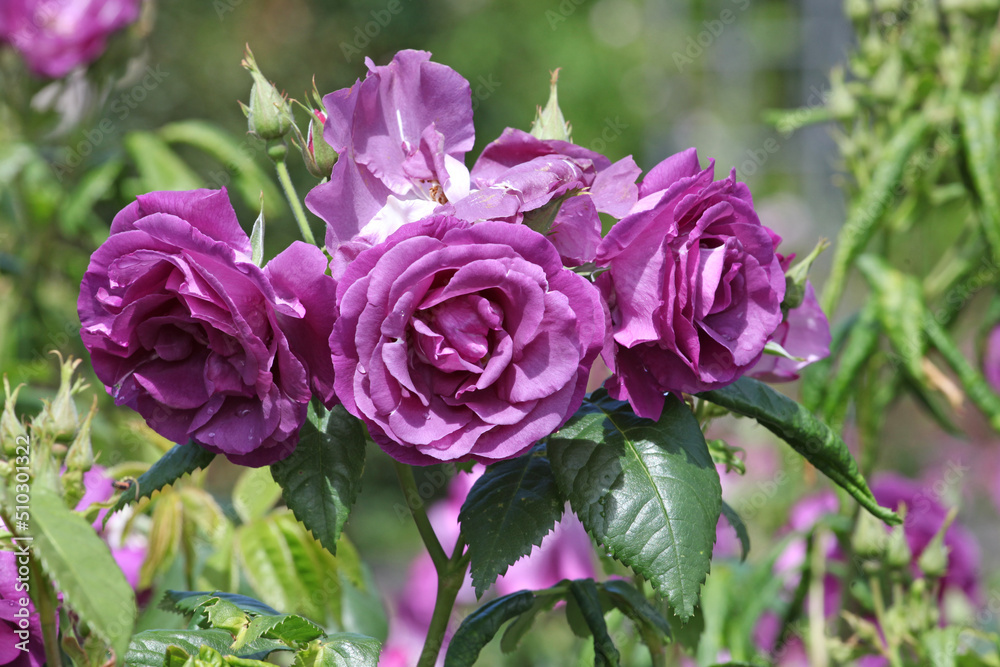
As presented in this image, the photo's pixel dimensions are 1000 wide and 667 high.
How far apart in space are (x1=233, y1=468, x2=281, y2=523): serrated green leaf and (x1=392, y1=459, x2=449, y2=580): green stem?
350 mm

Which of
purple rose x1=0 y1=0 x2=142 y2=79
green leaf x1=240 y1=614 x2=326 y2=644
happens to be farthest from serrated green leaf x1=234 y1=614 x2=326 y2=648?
purple rose x1=0 y1=0 x2=142 y2=79

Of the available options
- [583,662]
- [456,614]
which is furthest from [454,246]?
[456,614]

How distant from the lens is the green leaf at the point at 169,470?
54cm

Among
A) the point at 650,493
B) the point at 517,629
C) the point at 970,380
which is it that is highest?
the point at 650,493

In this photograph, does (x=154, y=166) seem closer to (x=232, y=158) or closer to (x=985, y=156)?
(x=232, y=158)

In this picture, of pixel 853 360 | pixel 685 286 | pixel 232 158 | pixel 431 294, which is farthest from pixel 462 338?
pixel 232 158

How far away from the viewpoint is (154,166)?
4.25 ft

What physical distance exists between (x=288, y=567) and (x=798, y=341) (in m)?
0.51

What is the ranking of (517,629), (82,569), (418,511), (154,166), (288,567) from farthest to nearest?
(154,166) < (288,567) < (517,629) < (418,511) < (82,569)

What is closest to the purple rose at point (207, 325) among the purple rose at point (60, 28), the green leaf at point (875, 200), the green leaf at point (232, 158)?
the green leaf at point (232, 158)

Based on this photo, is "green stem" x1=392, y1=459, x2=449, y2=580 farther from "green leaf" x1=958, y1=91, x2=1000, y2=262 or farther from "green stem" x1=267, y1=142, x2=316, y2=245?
"green leaf" x1=958, y1=91, x2=1000, y2=262

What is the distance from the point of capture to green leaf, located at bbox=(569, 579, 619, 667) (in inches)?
23.7

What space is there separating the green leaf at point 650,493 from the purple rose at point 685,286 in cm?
3

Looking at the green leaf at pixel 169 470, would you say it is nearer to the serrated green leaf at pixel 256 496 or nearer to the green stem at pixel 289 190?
the green stem at pixel 289 190
